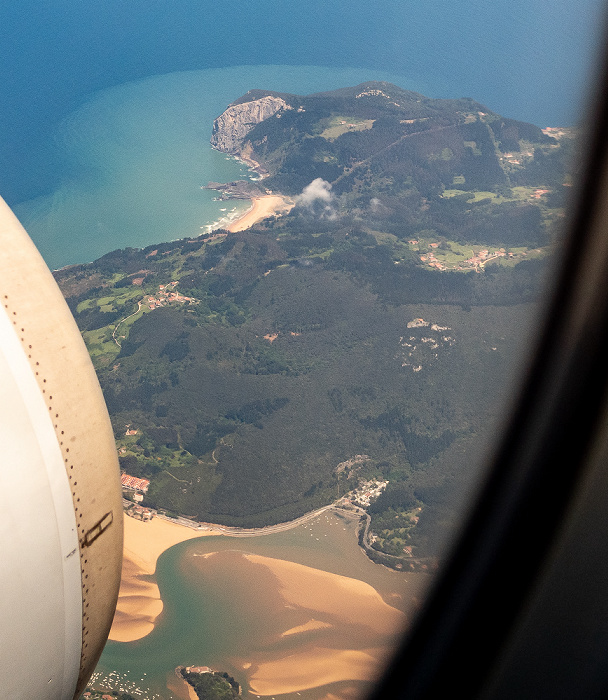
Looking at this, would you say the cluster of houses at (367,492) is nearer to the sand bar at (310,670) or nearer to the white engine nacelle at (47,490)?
the sand bar at (310,670)

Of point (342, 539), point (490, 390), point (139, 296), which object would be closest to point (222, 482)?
point (342, 539)

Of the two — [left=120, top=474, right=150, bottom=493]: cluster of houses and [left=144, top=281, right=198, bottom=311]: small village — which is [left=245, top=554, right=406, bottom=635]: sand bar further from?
[left=144, top=281, right=198, bottom=311]: small village

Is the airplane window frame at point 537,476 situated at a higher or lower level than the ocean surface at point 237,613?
higher

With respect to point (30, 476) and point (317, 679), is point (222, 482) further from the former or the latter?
point (30, 476)

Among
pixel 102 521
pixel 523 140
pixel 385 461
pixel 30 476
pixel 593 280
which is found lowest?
pixel 385 461

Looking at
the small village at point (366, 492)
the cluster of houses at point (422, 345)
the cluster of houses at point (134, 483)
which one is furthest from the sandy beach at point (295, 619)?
the cluster of houses at point (422, 345)

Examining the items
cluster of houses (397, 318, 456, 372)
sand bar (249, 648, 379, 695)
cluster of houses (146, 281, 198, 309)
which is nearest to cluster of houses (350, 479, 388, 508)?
sand bar (249, 648, 379, 695)
